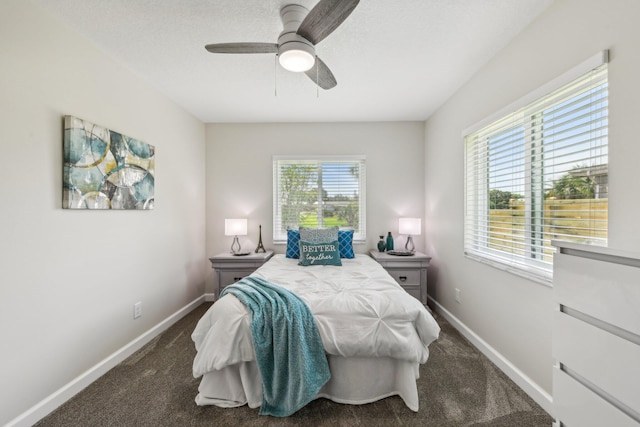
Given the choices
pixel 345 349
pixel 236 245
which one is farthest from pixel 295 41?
pixel 236 245

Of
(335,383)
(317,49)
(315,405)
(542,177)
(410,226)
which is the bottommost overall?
(315,405)

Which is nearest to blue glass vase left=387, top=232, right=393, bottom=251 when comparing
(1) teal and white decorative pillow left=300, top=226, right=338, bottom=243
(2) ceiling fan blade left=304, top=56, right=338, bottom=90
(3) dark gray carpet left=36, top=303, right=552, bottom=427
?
(1) teal and white decorative pillow left=300, top=226, right=338, bottom=243

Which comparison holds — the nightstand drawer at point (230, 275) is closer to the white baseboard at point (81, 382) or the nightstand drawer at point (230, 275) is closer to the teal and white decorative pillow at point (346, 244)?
the white baseboard at point (81, 382)

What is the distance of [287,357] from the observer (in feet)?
5.41

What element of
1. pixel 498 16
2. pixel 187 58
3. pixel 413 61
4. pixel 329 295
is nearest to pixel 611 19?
pixel 498 16

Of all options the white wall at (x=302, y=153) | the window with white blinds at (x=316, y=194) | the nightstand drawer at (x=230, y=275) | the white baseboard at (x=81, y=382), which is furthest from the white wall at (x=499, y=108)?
the white baseboard at (x=81, y=382)

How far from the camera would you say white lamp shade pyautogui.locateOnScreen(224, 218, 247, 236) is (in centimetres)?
346

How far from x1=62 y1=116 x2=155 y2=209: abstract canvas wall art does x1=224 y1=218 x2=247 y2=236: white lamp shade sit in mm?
994

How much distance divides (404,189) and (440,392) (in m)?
2.53

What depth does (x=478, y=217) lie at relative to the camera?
8.39 ft

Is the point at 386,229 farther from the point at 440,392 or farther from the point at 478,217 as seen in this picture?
the point at 440,392

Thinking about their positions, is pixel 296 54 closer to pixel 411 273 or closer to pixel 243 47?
pixel 243 47

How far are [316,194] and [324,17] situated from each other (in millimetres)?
2554

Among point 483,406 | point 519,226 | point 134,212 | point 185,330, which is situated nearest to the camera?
point 483,406
